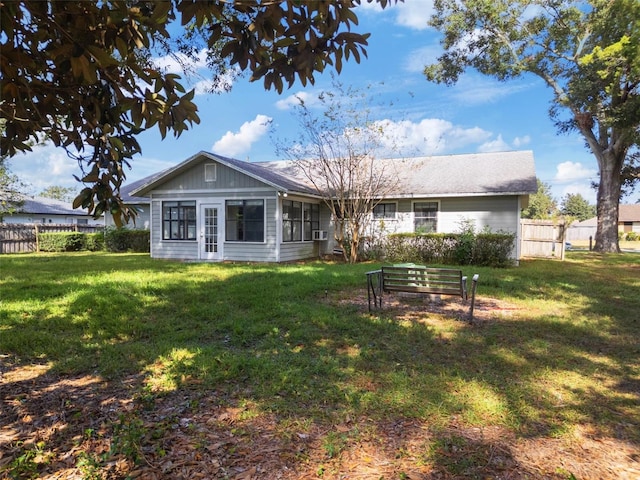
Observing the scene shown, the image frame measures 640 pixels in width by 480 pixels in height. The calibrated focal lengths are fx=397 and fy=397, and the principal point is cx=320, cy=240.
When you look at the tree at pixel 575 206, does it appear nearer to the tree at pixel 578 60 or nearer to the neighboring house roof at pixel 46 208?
the tree at pixel 578 60

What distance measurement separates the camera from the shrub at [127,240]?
1903cm

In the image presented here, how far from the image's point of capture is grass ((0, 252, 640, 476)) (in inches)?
131

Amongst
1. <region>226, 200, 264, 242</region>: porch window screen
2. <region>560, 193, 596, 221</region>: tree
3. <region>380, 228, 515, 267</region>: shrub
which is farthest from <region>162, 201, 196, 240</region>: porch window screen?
<region>560, 193, 596, 221</region>: tree

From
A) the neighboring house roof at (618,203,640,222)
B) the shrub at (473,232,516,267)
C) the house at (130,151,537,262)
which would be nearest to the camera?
the shrub at (473,232,516,267)

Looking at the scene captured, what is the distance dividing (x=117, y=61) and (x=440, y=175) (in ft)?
53.2

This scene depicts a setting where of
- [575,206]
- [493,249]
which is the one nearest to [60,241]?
[493,249]

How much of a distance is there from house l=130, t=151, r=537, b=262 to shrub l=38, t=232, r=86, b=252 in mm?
7192

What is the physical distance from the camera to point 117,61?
2.05 metres

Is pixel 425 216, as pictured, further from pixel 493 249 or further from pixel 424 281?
pixel 424 281

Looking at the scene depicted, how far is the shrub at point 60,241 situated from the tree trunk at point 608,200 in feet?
87.0

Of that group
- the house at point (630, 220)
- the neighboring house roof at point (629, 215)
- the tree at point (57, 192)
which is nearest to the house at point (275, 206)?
the neighboring house roof at point (629, 215)

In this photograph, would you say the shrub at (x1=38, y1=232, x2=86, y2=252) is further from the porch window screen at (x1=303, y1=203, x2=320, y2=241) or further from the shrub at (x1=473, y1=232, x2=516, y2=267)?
the shrub at (x1=473, y1=232, x2=516, y2=267)

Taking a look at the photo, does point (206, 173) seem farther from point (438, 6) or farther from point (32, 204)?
point (32, 204)

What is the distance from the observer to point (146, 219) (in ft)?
68.6
